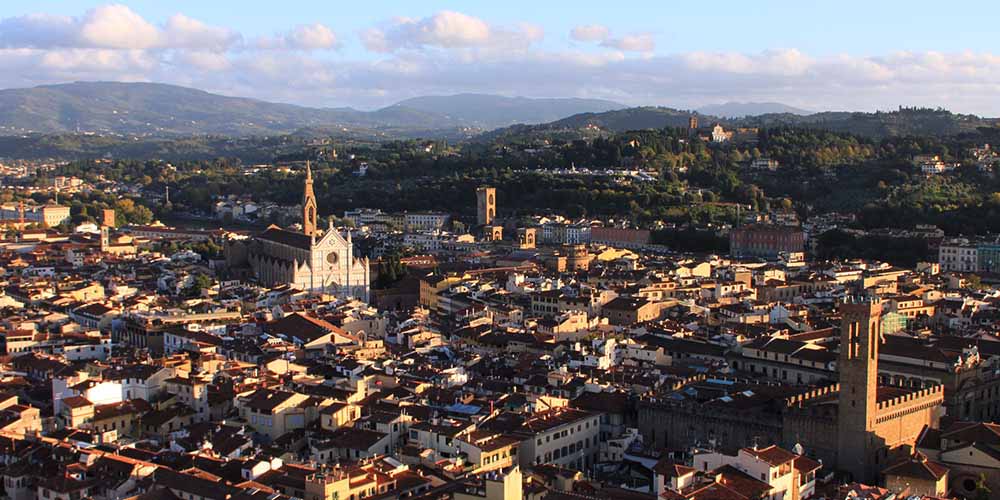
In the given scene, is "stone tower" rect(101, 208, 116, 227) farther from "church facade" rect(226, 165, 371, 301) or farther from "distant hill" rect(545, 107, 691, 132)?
"distant hill" rect(545, 107, 691, 132)

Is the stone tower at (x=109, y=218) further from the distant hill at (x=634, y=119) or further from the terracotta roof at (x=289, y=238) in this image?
the distant hill at (x=634, y=119)

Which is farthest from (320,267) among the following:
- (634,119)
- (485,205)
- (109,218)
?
(634,119)

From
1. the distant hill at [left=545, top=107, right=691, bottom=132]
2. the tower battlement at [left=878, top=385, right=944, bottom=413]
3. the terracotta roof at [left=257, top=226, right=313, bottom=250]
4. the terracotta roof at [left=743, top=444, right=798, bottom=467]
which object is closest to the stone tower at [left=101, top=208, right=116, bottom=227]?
the terracotta roof at [left=257, top=226, right=313, bottom=250]

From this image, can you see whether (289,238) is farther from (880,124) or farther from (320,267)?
(880,124)

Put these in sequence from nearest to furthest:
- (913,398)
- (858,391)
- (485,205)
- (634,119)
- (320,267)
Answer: (858,391)
(913,398)
(320,267)
(485,205)
(634,119)

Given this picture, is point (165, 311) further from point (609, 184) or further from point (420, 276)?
point (609, 184)

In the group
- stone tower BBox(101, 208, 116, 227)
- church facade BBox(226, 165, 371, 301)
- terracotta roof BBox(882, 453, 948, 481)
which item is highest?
terracotta roof BBox(882, 453, 948, 481)

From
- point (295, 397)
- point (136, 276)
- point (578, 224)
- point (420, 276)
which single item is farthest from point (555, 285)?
point (578, 224)
